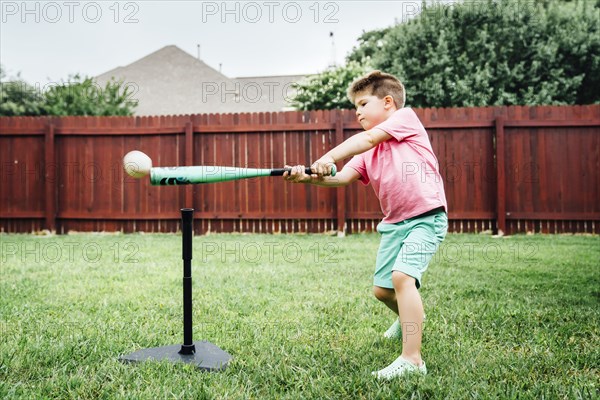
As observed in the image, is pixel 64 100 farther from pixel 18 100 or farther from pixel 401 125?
pixel 401 125

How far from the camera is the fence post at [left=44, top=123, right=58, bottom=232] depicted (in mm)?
8328

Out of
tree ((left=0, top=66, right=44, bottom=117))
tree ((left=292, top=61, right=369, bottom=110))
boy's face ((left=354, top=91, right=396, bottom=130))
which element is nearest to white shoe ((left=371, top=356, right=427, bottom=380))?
boy's face ((left=354, top=91, right=396, bottom=130))

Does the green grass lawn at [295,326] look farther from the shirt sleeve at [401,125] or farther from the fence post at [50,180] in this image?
the fence post at [50,180]

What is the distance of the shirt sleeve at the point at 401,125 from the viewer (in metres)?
2.30

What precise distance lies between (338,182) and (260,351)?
922mm

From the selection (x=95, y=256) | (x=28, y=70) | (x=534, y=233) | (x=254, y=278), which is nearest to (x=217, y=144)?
(x=95, y=256)

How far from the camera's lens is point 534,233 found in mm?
7746

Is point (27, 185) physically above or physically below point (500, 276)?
above

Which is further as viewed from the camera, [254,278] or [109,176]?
[109,176]

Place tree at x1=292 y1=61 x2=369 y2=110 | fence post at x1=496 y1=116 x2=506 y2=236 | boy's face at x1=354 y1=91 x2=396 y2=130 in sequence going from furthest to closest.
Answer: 1. tree at x1=292 y1=61 x2=369 y2=110
2. fence post at x1=496 y1=116 x2=506 y2=236
3. boy's face at x1=354 y1=91 x2=396 y2=130

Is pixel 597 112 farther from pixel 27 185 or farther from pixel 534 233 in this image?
pixel 27 185

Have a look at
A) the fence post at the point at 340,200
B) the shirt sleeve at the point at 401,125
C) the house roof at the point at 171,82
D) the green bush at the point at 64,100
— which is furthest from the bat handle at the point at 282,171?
the house roof at the point at 171,82

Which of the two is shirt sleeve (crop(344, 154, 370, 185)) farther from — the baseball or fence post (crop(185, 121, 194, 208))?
fence post (crop(185, 121, 194, 208))

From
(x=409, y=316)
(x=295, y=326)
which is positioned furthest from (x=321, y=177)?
(x=295, y=326)
